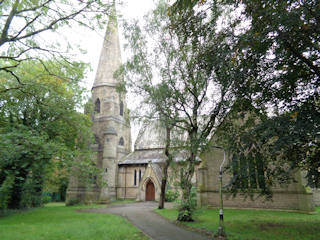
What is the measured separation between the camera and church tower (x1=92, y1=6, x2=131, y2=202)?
30938 mm

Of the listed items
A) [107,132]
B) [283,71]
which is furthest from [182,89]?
[107,132]

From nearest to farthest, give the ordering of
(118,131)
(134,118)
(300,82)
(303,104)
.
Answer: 1. (303,104)
2. (300,82)
3. (134,118)
4. (118,131)

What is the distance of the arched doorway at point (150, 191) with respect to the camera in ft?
104

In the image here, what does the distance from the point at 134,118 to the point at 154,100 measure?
2376mm

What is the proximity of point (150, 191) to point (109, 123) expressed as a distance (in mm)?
11317

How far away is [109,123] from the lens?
1286 inches

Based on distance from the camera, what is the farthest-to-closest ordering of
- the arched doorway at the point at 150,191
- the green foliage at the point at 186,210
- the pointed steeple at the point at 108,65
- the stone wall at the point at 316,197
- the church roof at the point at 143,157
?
1. the pointed steeple at the point at 108,65
2. the church roof at the point at 143,157
3. the arched doorway at the point at 150,191
4. the stone wall at the point at 316,197
5. the green foliage at the point at 186,210

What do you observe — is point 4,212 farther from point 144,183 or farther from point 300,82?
point 300,82

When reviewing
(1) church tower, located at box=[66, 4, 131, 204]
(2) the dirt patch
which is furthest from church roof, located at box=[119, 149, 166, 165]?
(2) the dirt patch

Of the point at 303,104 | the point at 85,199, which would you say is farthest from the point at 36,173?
the point at 85,199

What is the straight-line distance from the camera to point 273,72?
938 cm

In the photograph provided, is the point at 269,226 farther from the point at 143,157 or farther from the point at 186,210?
the point at 143,157

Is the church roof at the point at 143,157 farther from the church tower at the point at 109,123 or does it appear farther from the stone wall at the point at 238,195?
the stone wall at the point at 238,195

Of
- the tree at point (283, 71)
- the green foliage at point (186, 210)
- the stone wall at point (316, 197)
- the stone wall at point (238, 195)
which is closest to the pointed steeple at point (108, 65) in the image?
the stone wall at point (238, 195)
